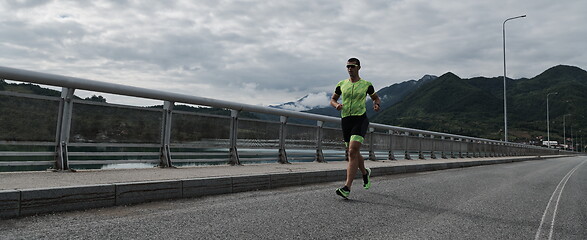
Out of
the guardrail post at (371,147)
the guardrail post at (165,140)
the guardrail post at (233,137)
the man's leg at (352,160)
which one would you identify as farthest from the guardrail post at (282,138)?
the guardrail post at (371,147)

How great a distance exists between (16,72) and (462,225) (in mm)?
5193

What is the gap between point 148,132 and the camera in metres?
6.59

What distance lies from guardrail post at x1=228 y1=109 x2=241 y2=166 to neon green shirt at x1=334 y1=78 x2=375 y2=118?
3.16 metres

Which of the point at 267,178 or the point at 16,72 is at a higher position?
the point at 16,72

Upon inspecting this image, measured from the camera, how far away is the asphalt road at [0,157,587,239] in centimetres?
321

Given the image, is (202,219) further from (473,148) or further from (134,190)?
(473,148)

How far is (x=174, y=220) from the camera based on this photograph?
11.8ft

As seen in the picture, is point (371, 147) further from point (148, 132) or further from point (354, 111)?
point (148, 132)

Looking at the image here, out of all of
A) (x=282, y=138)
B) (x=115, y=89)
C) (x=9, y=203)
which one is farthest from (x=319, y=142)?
Answer: (x=9, y=203)

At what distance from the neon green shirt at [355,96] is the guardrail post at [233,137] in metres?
3.16

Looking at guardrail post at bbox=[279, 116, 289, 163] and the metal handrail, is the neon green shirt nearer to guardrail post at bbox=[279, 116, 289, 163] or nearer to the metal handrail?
the metal handrail

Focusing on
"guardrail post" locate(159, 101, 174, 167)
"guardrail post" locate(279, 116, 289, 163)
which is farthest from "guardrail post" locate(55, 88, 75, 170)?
"guardrail post" locate(279, 116, 289, 163)

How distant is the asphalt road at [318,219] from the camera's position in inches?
126

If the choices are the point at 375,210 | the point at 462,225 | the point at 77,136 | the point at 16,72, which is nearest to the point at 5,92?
the point at 16,72
